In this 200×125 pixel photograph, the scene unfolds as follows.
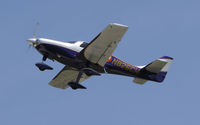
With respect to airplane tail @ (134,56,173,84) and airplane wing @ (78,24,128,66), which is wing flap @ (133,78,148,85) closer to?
airplane tail @ (134,56,173,84)

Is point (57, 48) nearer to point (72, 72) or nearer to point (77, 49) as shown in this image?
point (77, 49)

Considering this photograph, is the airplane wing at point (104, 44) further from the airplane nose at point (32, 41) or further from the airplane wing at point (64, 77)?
the airplane wing at point (64, 77)

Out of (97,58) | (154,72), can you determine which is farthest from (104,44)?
(154,72)

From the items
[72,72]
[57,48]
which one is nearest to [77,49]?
[57,48]

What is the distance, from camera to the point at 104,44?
84.6ft

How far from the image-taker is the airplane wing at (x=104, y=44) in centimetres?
2430

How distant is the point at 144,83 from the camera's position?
2947cm

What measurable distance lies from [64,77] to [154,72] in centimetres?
613

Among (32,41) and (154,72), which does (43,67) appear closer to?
(32,41)

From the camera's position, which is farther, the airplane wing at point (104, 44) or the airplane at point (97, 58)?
the airplane at point (97, 58)

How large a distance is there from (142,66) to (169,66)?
89.5 inches

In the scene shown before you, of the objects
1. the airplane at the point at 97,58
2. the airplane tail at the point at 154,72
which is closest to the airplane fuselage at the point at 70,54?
the airplane at the point at 97,58

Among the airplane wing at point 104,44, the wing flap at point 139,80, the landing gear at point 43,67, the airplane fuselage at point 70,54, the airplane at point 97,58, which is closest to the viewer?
the airplane wing at point 104,44

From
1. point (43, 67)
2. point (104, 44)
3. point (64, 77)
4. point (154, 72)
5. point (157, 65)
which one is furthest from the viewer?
point (64, 77)
